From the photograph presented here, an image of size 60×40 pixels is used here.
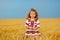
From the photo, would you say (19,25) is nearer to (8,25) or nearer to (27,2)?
(8,25)

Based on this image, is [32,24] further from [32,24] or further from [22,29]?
[22,29]

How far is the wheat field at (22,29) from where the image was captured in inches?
78.4

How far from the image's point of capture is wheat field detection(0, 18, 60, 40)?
6.53 feet

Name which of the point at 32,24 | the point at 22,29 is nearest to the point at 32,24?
the point at 32,24

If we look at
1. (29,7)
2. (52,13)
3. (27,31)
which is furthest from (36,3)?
(27,31)

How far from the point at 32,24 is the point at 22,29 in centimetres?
14

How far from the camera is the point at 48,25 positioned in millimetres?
2029

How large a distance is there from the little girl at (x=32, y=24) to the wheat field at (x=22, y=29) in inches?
2.0

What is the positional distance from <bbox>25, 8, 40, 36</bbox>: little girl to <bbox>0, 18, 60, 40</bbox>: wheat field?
0.17ft

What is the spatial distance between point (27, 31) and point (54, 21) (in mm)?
370

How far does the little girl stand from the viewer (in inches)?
78.3

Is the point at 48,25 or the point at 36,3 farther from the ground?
the point at 36,3

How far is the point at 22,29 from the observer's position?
2006mm

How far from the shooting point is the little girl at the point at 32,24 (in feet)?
6.53
